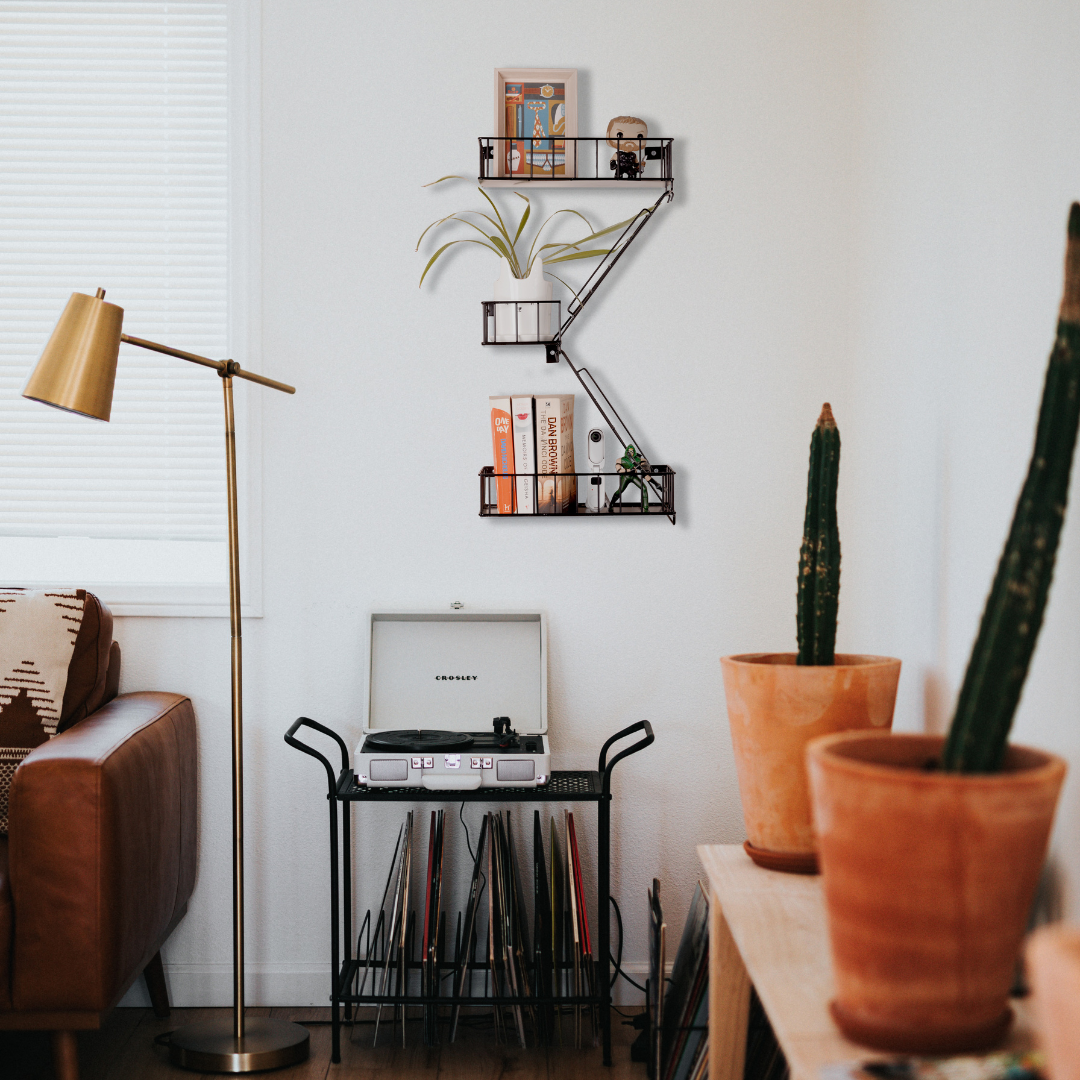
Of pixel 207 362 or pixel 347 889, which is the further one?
pixel 347 889

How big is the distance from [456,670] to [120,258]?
49.6 inches

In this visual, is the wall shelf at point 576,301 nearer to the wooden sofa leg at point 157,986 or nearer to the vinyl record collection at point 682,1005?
the vinyl record collection at point 682,1005

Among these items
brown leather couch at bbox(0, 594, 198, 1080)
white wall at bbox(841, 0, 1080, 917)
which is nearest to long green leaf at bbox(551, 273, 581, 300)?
white wall at bbox(841, 0, 1080, 917)

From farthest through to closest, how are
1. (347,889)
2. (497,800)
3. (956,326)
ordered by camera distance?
(347,889)
(497,800)
(956,326)

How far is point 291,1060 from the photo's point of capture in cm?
200

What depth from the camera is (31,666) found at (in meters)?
2.01

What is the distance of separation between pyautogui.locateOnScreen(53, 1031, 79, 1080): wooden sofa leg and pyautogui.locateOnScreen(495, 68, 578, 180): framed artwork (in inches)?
74.2

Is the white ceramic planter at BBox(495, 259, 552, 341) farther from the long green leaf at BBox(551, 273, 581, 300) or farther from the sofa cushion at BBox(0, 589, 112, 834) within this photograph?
the sofa cushion at BBox(0, 589, 112, 834)

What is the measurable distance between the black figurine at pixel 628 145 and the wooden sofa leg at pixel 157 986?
79.0 inches

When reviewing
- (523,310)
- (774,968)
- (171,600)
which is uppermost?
(523,310)

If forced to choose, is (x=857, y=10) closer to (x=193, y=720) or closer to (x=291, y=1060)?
(x=193, y=720)

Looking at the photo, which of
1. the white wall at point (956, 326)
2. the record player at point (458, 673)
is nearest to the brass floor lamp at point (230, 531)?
the record player at point (458, 673)

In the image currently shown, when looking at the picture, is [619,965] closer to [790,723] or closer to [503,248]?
[790,723]


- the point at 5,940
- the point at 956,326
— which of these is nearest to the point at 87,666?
the point at 5,940
